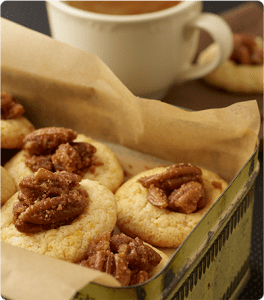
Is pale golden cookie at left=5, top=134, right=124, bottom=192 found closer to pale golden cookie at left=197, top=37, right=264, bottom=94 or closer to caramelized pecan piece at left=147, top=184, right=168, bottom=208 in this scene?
caramelized pecan piece at left=147, top=184, right=168, bottom=208

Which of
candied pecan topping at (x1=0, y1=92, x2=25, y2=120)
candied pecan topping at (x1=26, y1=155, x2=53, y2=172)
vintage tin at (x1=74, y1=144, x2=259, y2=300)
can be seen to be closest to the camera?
vintage tin at (x1=74, y1=144, x2=259, y2=300)

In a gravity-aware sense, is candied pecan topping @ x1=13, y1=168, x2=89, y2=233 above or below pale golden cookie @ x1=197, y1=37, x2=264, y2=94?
above

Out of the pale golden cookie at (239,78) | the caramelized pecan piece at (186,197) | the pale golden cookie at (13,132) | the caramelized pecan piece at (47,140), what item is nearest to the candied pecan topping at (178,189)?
the caramelized pecan piece at (186,197)

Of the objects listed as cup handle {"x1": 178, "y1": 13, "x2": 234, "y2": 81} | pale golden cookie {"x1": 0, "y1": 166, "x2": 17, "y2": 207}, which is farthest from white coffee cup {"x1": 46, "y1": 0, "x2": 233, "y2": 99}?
pale golden cookie {"x1": 0, "y1": 166, "x2": 17, "y2": 207}

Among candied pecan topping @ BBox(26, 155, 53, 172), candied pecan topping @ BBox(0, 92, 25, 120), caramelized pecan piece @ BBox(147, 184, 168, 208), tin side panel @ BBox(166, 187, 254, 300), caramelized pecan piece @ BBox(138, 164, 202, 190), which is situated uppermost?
candied pecan topping @ BBox(0, 92, 25, 120)

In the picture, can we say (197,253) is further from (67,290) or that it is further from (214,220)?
(67,290)

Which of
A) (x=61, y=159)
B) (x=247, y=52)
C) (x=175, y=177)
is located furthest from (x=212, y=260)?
(x=247, y=52)

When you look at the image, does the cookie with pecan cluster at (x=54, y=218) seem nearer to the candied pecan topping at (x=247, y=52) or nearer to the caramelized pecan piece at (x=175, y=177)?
the caramelized pecan piece at (x=175, y=177)
